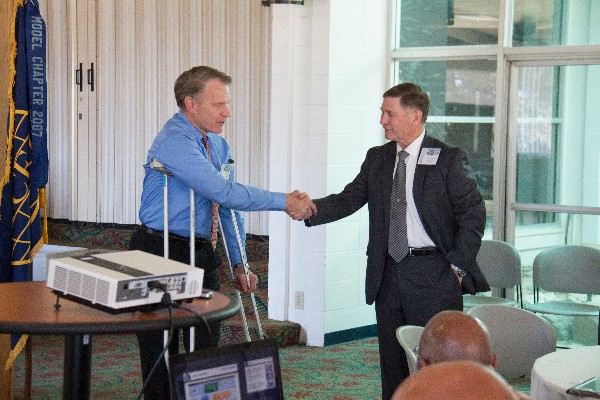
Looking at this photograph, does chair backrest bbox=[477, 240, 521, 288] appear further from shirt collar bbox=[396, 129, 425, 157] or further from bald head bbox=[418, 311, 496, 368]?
bald head bbox=[418, 311, 496, 368]

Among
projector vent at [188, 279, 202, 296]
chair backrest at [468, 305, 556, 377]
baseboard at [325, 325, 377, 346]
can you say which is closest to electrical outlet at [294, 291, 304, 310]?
baseboard at [325, 325, 377, 346]

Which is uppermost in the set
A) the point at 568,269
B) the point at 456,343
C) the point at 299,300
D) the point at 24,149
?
the point at 24,149

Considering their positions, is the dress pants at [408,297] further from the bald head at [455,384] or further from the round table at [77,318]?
the bald head at [455,384]

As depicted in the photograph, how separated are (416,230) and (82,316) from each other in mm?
1964

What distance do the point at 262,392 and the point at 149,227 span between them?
54.0 inches

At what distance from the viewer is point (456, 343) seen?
219 centimetres

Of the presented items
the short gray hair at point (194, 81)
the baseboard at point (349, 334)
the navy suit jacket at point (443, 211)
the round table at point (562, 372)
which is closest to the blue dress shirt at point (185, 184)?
the short gray hair at point (194, 81)

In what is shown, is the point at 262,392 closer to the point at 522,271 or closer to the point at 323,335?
the point at 323,335

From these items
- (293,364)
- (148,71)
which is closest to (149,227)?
(293,364)

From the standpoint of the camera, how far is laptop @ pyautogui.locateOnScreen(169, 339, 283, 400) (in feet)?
9.23

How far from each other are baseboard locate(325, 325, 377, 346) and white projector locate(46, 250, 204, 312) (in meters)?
4.05

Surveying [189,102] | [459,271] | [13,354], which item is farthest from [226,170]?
[13,354]

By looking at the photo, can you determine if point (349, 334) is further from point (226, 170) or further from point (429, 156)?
point (226, 170)

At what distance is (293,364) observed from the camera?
21.6 ft
